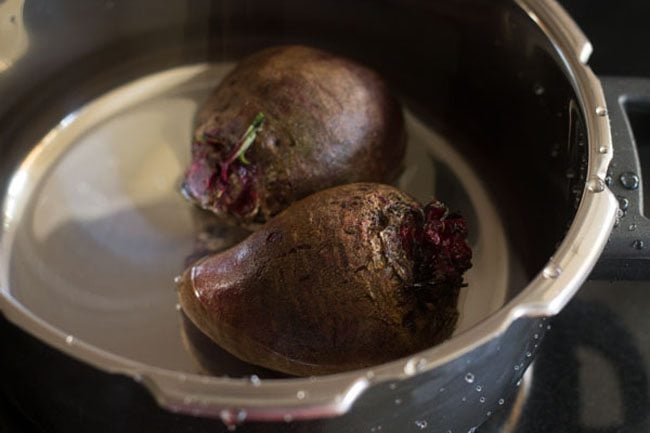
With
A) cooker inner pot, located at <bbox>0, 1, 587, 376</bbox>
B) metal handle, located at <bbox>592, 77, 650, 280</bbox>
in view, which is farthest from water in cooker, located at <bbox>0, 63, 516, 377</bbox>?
metal handle, located at <bbox>592, 77, 650, 280</bbox>

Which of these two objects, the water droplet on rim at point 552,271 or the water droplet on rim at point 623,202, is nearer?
the water droplet on rim at point 552,271

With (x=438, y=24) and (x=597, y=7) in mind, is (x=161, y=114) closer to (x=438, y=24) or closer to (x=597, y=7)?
(x=438, y=24)

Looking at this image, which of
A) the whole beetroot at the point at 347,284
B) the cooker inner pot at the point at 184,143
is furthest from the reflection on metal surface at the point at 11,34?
A: the whole beetroot at the point at 347,284

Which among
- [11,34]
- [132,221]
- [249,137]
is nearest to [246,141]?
[249,137]

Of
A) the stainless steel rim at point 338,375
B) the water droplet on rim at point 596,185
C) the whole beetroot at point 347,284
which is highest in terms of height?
the water droplet on rim at point 596,185

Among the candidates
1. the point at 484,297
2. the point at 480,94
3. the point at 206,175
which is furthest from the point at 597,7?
the point at 206,175

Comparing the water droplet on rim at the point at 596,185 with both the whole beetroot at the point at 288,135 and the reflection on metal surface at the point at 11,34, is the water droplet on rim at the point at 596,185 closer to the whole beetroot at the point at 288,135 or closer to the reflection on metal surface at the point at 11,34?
the whole beetroot at the point at 288,135

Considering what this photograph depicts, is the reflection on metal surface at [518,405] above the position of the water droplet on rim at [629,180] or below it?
below
